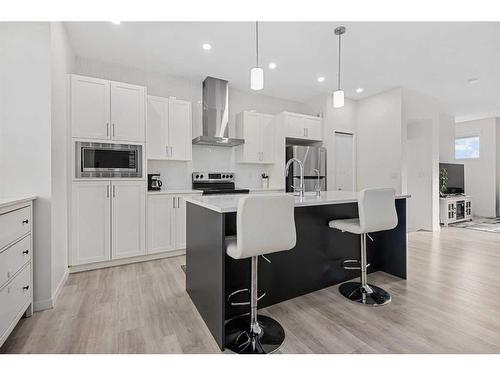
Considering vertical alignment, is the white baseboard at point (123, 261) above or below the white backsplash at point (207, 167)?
below

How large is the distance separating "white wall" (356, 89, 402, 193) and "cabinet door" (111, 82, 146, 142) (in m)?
4.29

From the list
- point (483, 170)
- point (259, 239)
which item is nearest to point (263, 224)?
point (259, 239)

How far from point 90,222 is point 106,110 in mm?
1385

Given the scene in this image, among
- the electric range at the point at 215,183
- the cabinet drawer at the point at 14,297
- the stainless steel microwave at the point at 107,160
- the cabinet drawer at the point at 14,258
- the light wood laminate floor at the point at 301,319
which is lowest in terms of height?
the light wood laminate floor at the point at 301,319

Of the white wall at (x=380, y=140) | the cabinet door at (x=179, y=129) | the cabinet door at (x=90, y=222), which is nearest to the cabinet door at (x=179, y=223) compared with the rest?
the cabinet door at (x=179, y=129)

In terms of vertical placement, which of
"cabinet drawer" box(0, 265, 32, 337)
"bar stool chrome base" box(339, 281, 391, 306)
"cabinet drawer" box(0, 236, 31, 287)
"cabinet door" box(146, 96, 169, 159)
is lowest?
"bar stool chrome base" box(339, 281, 391, 306)

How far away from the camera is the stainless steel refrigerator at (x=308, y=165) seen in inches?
181

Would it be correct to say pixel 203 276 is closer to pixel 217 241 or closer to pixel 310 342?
pixel 217 241

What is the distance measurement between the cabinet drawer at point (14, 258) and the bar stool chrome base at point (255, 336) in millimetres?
1469

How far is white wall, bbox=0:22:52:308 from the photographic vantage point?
2.07 meters

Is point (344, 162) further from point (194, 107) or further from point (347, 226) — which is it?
point (347, 226)

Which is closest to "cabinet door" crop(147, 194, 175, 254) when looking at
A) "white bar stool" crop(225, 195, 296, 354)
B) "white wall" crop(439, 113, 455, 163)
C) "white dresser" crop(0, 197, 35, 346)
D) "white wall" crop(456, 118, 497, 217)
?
"white dresser" crop(0, 197, 35, 346)

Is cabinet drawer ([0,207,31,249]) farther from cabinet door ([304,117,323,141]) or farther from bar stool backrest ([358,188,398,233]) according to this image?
cabinet door ([304,117,323,141])

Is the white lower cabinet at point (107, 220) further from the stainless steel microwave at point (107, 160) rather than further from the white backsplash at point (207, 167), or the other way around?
the white backsplash at point (207, 167)
